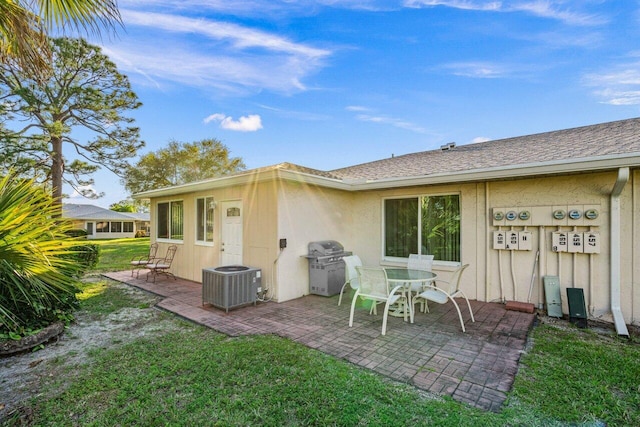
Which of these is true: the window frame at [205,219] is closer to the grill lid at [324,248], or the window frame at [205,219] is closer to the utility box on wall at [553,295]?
the grill lid at [324,248]

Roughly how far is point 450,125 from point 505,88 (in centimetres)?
321

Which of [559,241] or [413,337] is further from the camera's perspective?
[559,241]

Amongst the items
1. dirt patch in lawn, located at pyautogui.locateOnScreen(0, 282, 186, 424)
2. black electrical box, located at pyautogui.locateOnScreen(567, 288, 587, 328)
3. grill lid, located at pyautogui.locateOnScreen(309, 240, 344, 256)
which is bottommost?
dirt patch in lawn, located at pyautogui.locateOnScreen(0, 282, 186, 424)

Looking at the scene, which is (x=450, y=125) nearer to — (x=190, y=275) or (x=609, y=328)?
(x=609, y=328)

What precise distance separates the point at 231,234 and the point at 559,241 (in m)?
7.01

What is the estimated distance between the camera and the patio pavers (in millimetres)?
3066

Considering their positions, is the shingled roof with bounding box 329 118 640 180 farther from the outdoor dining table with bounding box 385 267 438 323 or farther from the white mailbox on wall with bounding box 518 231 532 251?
the outdoor dining table with bounding box 385 267 438 323

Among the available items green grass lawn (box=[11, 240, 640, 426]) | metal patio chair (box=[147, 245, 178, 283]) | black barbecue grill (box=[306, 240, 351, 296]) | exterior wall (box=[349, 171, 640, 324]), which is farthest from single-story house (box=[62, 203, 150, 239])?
exterior wall (box=[349, 171, 640, 324])

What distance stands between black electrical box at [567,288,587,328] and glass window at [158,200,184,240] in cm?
958

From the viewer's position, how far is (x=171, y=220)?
952 centimetres

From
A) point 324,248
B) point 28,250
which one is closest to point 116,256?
point 324,248

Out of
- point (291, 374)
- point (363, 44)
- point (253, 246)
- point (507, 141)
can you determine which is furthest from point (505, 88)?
point (291, 374)

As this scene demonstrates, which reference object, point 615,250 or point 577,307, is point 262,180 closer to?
point 577,307

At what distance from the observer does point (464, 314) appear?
5.30 meters
